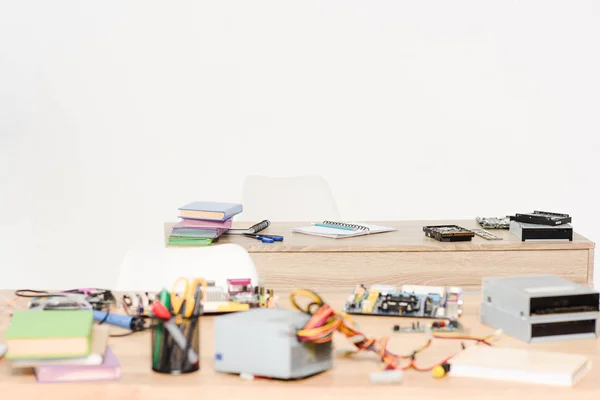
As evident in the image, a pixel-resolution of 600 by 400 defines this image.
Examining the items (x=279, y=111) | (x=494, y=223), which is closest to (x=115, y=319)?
(x=494, y=223)

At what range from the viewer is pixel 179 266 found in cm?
243

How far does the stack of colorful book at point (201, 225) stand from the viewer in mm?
3160

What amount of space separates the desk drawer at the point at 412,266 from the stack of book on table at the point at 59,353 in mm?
1548

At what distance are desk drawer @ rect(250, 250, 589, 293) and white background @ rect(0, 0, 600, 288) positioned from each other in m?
1.93

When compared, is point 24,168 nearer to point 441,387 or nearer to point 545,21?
point 545,21

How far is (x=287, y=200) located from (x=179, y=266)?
1637 millimetres

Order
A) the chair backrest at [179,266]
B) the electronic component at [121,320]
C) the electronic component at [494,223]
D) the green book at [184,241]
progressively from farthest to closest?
the electronic component at [494,223] → the green book at [184,241] → the chair backrest at [179,266] → the electronic component at [121,320]

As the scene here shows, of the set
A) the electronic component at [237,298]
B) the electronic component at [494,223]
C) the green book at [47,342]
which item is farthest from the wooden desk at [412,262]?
the green book at [47,342]

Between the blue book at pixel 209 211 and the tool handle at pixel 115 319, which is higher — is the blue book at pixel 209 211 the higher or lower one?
the higher one

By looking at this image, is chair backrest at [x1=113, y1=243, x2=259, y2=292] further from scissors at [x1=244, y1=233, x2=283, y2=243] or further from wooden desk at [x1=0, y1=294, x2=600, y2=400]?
wooden desk at [x1=0, y1=294, x2=600, y2=400]

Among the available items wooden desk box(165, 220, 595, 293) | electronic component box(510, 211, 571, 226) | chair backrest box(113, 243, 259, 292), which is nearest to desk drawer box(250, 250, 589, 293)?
wooden desk box(165, 220, 595, 293)

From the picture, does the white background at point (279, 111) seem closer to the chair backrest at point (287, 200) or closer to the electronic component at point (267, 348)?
the chair backrest at point (287, 200)

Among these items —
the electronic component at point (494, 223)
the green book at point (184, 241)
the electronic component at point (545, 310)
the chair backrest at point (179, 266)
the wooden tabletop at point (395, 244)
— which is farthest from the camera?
the electronic component at point (494, 223)

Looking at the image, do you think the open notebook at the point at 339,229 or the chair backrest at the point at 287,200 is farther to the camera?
the chair backrest at the point at 287,200
